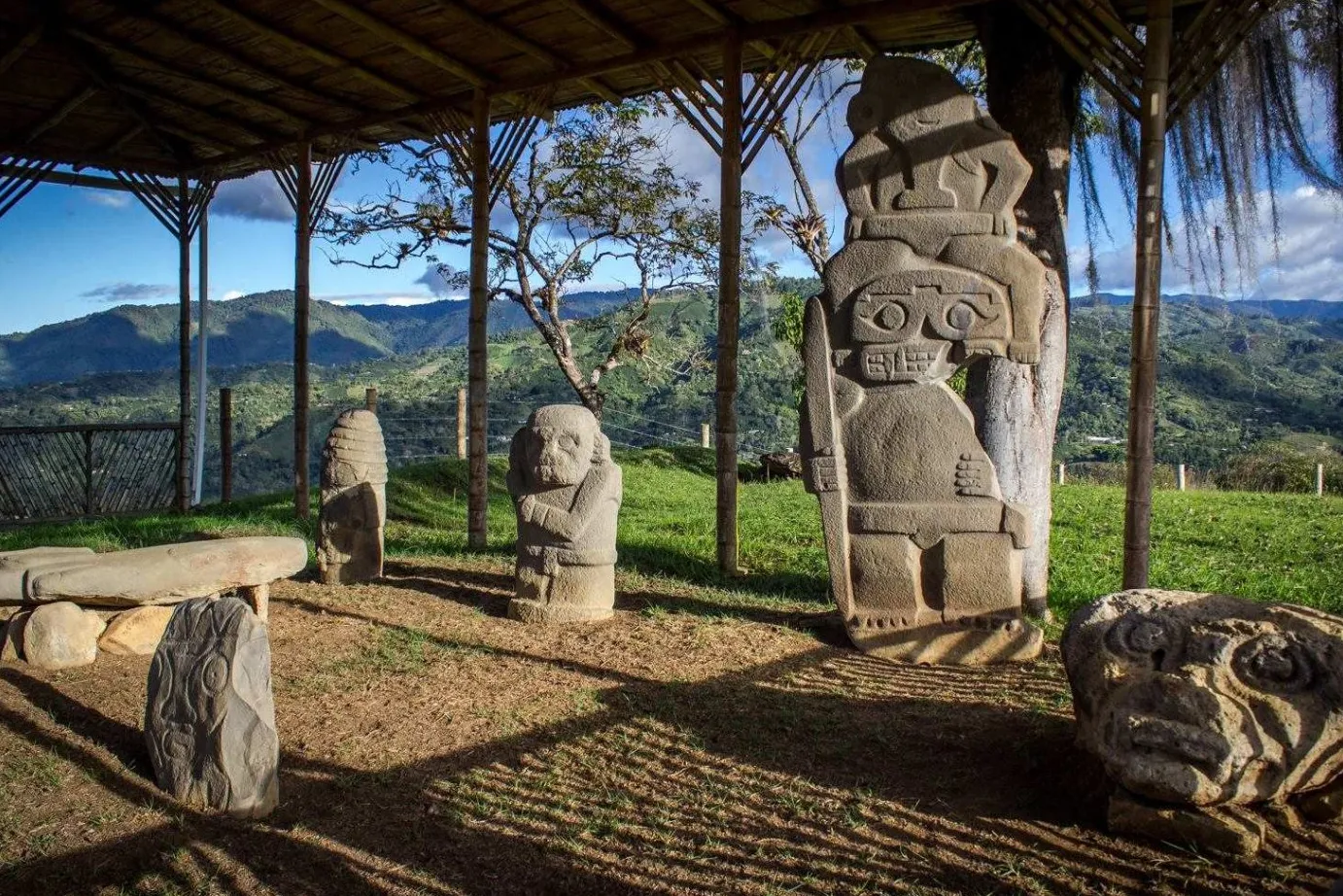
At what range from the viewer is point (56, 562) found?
218 inches

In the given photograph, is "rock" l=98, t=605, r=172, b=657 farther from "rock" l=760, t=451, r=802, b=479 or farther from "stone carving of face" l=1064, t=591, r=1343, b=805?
"rock" l=760, t=451, r=802, b=479

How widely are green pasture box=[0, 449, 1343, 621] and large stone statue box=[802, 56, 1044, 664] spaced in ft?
4.65

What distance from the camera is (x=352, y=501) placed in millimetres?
7508

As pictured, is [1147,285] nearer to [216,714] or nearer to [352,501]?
[216,714]

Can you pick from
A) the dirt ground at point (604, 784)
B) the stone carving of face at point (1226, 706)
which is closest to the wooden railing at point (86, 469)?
the dirt ground at point (604, 784)

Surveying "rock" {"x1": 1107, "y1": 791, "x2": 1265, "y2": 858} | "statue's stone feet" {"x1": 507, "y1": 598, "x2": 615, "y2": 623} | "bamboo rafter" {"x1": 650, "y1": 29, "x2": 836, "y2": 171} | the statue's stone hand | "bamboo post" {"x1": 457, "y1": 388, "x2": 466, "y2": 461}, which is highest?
"bamboo rafter" {"x1": 650, "y1": 29, "x2": 836, "y2": 171}

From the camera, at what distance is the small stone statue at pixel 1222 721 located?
3131mm

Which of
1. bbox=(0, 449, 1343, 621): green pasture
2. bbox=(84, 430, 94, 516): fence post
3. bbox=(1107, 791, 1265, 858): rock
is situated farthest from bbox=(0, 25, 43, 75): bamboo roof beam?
bbox=(1107, 791, 1265, 858): rock

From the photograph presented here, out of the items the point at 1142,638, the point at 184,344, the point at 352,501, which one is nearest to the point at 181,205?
the point at 184,344

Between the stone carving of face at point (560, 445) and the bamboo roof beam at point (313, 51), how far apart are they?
14.5 feet

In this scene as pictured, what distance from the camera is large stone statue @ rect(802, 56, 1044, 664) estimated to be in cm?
568

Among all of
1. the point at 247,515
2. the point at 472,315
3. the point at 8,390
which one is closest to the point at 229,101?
the point at 472,315

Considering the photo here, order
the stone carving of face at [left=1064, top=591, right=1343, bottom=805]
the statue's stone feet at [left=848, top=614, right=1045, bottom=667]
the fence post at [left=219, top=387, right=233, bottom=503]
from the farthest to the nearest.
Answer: the fence post at [left=219, top=387, right=233, bottom=503] < the statue's stone feet at [left=848, top=614, right=1045, bottom=667] < the stone carving of face at [left=1064, top=591, right=1343, bottom=805]

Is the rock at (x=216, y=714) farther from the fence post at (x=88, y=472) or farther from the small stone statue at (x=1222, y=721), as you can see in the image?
the fence post at (x=88, y=472)
